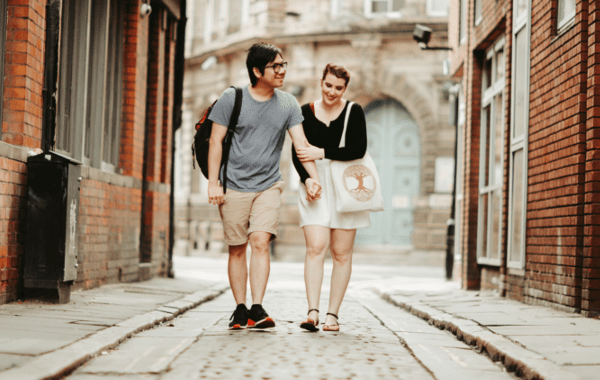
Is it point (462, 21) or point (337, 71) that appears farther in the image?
point (462, 21)

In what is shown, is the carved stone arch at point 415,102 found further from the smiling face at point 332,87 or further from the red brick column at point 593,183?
the smiling face at point 332,87

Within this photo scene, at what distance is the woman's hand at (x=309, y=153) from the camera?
5.80 metres

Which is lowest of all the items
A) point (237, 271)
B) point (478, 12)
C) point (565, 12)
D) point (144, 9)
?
point (237, 271)

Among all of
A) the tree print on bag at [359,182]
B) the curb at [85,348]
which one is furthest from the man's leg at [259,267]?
the curb at [85,348]

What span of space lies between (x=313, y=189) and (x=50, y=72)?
3.06 meters

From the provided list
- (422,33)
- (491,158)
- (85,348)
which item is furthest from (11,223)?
(422,33)

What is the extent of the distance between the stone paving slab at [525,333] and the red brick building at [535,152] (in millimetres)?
444

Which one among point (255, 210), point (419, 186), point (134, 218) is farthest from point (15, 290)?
point (419, 186)

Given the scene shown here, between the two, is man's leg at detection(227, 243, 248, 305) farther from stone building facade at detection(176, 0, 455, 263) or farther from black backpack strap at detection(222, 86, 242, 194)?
stone building facade at detection(176, 0, 455, 263)

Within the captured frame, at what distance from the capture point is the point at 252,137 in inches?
227

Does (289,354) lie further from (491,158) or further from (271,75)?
(491,158)

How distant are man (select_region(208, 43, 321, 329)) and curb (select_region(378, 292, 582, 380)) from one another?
55.3 inches

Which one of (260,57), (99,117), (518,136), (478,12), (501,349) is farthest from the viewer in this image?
(478,12)

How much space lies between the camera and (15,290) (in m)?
6.82
